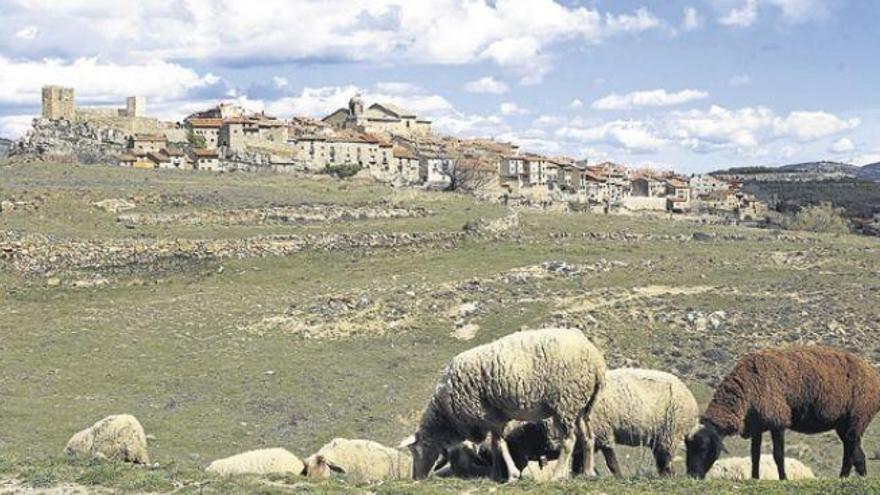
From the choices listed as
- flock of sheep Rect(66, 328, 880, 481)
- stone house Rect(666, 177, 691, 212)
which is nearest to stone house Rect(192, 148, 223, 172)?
stone house Rect(666, 177, 691, 212)

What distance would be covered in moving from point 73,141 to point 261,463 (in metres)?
78.8

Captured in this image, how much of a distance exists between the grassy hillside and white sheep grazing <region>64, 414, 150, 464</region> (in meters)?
1.05

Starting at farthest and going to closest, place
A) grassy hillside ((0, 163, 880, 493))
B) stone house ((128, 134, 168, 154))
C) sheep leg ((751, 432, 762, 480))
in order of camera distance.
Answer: stone house ((128, 134, 168, 154)), grassy hillside ((0, 163, 880, 493)), sheep leg ((751, 432, 762, 480))

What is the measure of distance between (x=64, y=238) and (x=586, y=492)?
138 ft

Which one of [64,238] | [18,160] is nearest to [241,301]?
[64,238]

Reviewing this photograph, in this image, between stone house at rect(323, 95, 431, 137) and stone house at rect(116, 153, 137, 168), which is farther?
stone house at rect(323, 95, 431, 137)

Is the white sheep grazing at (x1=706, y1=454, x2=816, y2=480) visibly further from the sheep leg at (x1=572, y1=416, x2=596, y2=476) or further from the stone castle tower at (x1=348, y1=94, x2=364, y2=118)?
the stone castle tower at (x1=348, y1=94, x2=364, y2=118)

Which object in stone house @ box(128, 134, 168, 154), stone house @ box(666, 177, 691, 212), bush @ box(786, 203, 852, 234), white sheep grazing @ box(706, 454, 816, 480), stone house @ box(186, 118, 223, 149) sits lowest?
white sheep grazing @ box(706, 454, 816, 480)

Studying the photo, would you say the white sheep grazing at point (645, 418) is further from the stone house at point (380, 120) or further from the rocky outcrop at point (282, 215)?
the stone house at point (380, 120)

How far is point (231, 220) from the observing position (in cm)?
5903

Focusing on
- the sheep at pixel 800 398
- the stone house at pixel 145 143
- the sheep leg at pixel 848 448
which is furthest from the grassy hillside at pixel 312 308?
the stone house at pixel 145 143

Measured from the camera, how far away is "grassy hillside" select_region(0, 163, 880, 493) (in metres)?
27.6

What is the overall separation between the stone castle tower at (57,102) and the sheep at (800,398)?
94152 mm

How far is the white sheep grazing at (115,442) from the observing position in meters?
20.5
